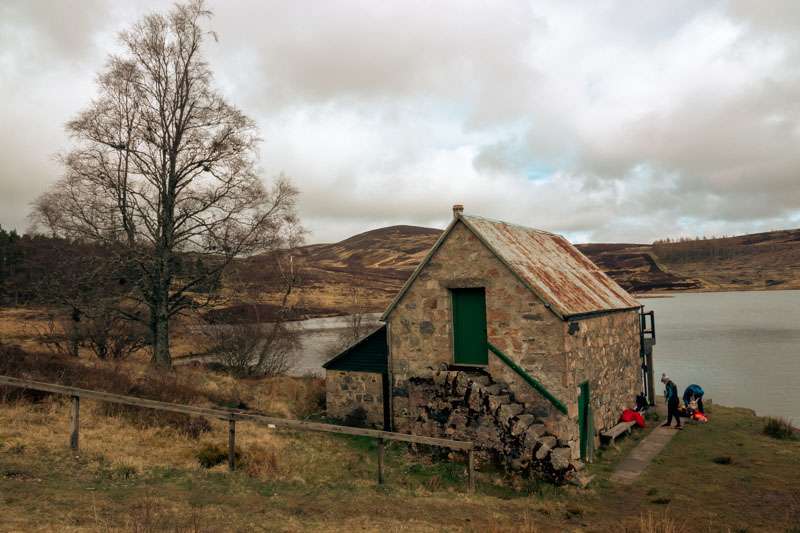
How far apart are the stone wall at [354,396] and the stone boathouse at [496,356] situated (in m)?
0.04

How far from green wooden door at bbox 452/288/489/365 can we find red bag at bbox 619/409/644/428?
6.71 meters

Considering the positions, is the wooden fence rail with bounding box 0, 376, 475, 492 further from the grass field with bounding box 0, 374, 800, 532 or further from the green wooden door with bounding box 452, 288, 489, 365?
the green wooden door with bounding box 452, 288, 489, 365

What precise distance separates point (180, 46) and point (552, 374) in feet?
63.7

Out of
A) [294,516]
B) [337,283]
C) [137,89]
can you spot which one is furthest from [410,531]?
[337,283]

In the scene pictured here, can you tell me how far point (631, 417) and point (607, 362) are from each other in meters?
2.80

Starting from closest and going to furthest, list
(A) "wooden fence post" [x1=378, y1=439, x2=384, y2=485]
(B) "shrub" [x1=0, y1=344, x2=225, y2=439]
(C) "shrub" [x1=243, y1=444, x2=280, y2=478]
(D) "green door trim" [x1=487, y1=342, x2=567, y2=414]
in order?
1. (C) "shrub" [x1=243, y1=444, x2=280, y2=478]
2. (A) "wooden fence post" [x1=378, y1=439, x2=384, y2=485]
3. (D) "green door trim" [x1=487, y1=342, x2=567, y2=414]
4. (B) "shrub" [x1=0, y1=344, x2=225, y2=439]

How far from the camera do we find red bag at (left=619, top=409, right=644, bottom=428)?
18.5 meters

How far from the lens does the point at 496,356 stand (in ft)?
48.5

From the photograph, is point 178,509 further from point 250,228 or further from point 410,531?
point 250,228

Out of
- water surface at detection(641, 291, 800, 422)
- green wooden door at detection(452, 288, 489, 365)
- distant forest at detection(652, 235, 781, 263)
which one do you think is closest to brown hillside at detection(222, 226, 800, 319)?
distant forest at detection(652, 235, 781, 263)

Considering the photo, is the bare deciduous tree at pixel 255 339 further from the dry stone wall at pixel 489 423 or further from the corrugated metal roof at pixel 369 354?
the dry stone wall at pixel 489 423

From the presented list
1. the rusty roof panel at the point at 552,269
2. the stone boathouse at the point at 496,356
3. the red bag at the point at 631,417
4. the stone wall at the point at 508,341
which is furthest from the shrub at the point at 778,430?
the rusty roof panel at the point at 552,269

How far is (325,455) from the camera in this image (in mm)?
14391

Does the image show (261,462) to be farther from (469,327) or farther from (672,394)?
(672,394)
